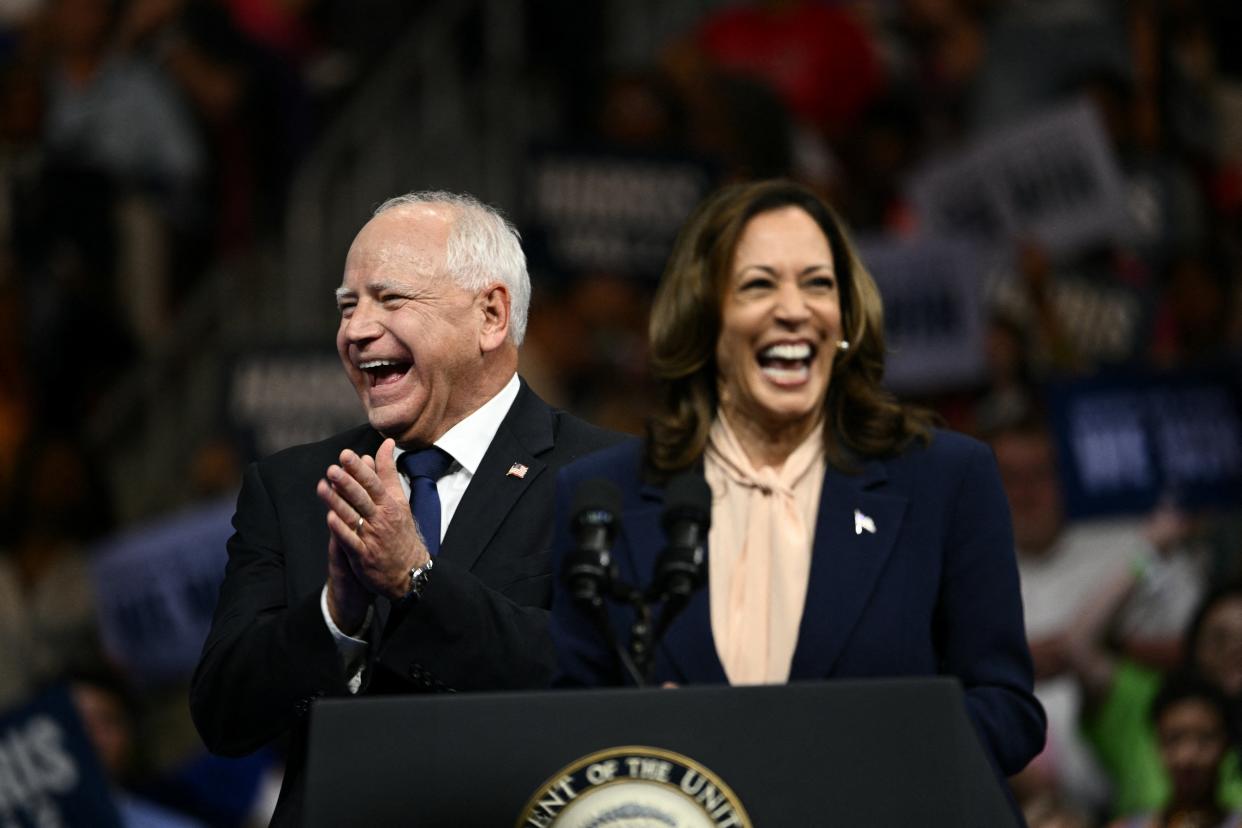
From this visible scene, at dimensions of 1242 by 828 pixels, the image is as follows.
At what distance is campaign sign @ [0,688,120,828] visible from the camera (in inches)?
214

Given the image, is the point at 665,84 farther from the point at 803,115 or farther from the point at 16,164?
the point at 16,164

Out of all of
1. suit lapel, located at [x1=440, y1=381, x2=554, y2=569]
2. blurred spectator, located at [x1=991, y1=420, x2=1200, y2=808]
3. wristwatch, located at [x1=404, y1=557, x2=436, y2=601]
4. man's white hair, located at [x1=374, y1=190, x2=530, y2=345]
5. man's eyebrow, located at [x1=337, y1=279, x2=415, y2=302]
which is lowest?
blurred spectator, located at [x1=991, y1=420, x2=1200, y2=808]

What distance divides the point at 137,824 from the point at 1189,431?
3230mm

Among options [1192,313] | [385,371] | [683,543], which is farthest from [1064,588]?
[683,543]

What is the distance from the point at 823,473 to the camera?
9.64 ft

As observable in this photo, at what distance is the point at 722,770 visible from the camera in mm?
→ 2193

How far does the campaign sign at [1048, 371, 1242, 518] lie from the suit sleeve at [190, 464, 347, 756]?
3.44m

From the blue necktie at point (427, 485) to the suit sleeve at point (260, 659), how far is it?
0.21 m

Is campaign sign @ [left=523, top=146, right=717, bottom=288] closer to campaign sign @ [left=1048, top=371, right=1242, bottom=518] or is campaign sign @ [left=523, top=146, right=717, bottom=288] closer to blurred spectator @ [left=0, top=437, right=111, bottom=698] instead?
campaign sign @ [left=1048, top=371, right=1242, bottom=518]

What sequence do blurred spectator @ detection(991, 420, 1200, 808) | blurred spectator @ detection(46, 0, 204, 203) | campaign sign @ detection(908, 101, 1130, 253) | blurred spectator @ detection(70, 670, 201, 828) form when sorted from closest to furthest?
1. blurred spectator @ detection(991, 420, 1200, 808)
2. blurred spectator @ detection(70, 670, 201, 828)
3. campaign sign @ detection(908, 101, 1130, 253)
4. blurred spectator @ detection(46, 0, 204, 203)

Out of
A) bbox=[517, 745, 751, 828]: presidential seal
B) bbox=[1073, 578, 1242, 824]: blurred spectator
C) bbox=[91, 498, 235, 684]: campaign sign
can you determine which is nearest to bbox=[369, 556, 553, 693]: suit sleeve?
bbox=[517, 745, 751, 828]: presidential seal

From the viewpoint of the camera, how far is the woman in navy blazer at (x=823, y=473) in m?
2.74

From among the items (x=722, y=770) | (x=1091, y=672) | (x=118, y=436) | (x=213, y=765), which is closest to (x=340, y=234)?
(x=118, y=436)

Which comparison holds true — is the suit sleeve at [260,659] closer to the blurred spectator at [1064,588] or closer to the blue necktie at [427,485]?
the blue necktie at [427,485]
